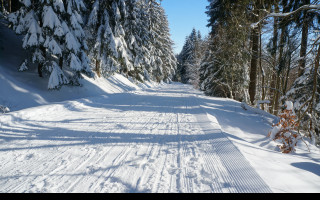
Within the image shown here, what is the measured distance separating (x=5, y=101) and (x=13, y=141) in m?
4.96

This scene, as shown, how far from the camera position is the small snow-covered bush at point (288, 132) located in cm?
443

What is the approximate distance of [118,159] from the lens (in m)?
2.81

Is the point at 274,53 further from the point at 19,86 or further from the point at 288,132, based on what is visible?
the point at 19,86

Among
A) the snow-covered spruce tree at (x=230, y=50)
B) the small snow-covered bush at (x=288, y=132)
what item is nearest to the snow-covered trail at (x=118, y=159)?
the small snow-covered bush at (x=288, y=132)

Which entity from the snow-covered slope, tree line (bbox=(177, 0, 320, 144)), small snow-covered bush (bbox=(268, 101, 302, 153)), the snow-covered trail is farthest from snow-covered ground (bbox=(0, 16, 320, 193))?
the snow-covered slope

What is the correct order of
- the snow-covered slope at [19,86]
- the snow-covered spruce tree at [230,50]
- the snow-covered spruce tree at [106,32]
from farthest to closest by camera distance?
the snow-covered spruce tree at [106,32] < the snow-covered spruce tree at [230,50] < the snow-covered slope at [19,86]

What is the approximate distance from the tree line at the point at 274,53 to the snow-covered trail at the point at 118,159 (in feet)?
8.23

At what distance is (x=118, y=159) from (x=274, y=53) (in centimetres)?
528

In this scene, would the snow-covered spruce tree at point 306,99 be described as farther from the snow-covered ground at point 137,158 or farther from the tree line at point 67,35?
the tree line at point 67,35

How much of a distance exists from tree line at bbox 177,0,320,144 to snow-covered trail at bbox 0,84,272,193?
2507 millimetres

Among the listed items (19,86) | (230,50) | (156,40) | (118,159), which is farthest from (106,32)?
(156,40)

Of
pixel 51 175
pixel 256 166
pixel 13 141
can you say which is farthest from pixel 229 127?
pixel 13 141

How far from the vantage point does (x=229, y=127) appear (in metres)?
5.58

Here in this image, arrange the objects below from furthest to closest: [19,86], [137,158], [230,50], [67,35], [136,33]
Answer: [136,33], [230,50], [67,35], [19,86], [137,158]
